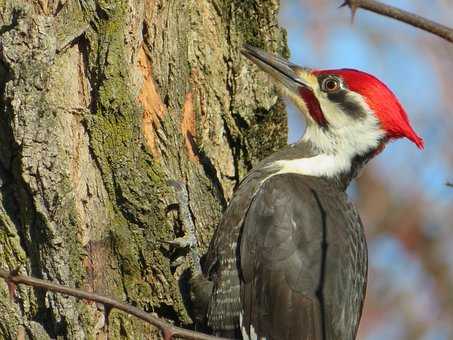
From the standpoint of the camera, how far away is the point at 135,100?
11.1 ft

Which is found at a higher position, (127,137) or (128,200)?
(127,137)

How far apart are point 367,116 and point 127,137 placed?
1.34 metres

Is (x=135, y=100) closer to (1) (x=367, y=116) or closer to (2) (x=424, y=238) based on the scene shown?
(1) (x=367, y=116)

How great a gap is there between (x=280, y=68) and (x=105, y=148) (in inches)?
40.4

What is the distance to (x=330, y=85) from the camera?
165 inches

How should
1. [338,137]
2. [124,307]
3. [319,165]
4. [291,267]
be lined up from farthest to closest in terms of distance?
[338,137], [319,165], [291,267], [124,307]

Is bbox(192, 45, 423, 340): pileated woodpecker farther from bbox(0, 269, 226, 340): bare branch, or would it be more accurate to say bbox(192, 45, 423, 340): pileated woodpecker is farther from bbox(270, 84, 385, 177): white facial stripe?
bbox(0, 269, 226, 340): bare branch

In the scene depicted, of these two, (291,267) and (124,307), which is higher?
(291,267)

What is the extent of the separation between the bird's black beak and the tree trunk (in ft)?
0.42

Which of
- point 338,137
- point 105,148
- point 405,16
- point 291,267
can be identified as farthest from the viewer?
point 338,137

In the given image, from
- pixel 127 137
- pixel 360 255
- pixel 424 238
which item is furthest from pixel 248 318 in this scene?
pixel 424 238

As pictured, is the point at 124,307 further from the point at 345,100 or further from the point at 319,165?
the point at 345,100

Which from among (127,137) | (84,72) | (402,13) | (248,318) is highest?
(84,72)

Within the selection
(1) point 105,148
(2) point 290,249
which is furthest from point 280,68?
(1) point 105,148
